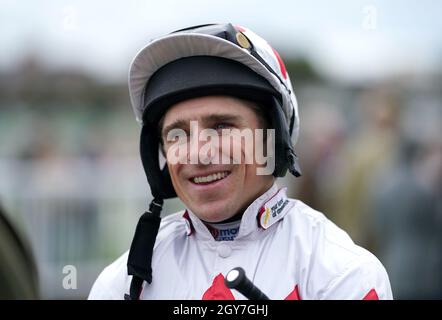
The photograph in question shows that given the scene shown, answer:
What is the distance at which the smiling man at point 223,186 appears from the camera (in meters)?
2.77

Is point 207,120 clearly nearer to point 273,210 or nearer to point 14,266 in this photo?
point 273,210

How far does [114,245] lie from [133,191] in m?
0.65

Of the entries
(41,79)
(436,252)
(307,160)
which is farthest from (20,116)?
(436,252)

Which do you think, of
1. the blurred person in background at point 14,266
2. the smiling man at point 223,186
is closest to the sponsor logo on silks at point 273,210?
the smiling man at point 223,186

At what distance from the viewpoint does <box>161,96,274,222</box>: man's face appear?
112 inches

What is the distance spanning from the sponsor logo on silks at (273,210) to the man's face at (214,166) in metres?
0.08

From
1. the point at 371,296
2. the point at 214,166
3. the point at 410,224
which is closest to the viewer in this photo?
the point at 371,296

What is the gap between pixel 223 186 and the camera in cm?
287

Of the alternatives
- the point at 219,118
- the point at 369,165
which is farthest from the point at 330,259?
the point at 369,165

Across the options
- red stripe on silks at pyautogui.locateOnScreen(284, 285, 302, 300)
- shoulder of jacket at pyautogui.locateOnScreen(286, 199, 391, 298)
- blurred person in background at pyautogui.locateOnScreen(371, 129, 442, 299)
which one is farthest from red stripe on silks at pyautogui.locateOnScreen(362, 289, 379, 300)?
blurred person in background at pyautogui.locateOnScreen(371, 129, 442, 299)

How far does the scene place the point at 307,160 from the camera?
879 cm

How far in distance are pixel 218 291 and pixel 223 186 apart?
14.6 inches

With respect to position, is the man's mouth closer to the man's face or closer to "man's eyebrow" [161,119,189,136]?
the man's face
